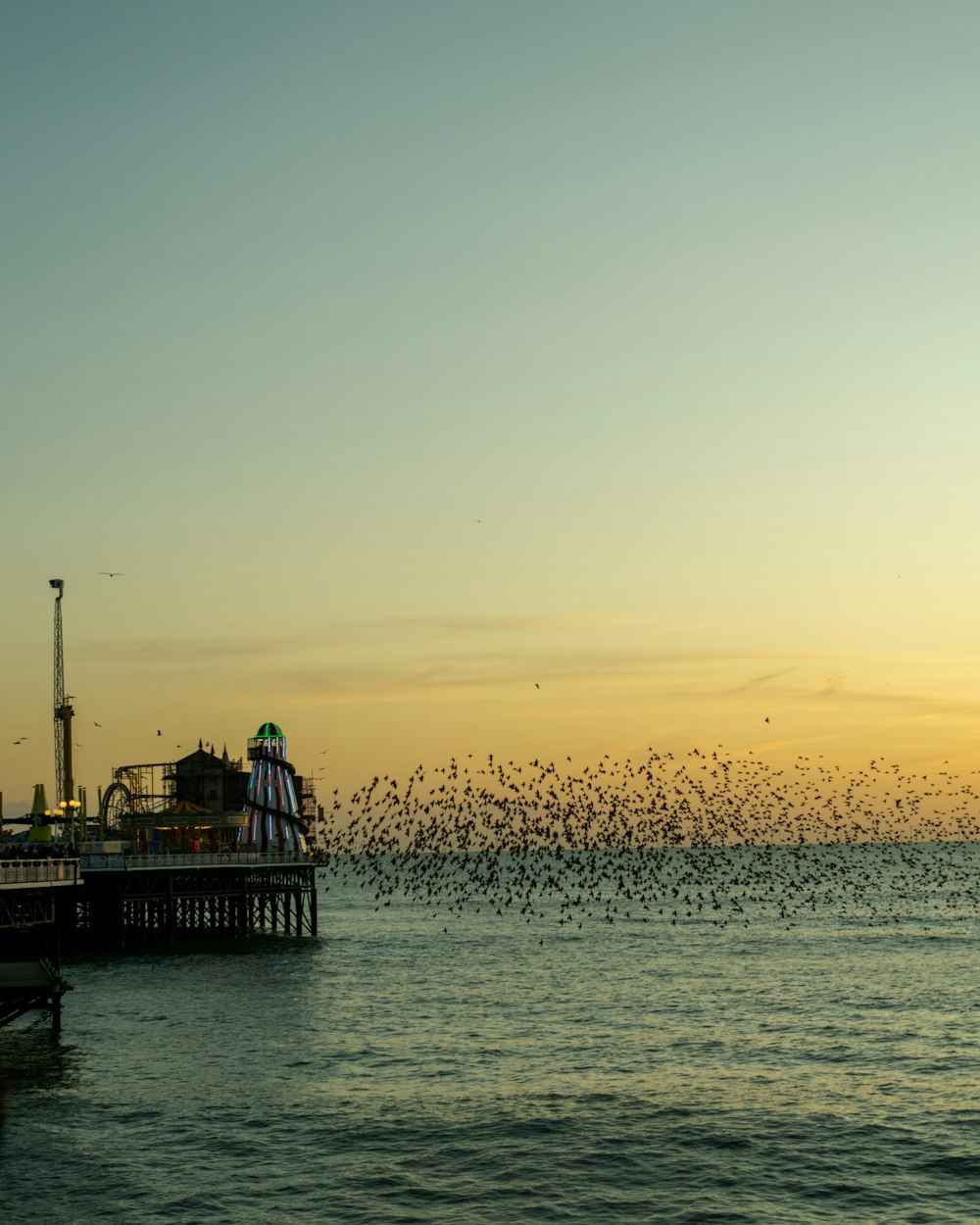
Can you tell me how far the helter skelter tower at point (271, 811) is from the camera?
9825cm

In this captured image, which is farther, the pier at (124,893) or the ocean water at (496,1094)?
the pier at (124,893)

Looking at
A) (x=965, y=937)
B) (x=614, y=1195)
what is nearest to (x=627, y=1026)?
(x=614, y=1195)

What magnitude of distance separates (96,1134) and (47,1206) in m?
5.90

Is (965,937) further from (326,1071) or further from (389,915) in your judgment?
(326,1071)

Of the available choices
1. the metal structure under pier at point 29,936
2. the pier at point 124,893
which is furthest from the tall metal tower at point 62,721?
the metal structure under pier at point 29,936

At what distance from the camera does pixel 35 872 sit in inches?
2080

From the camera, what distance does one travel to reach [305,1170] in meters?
33.5

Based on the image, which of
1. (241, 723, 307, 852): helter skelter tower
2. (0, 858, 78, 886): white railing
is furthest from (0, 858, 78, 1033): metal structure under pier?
(241, 723, 307, 852): helter skelter tower

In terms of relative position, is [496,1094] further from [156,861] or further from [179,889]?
[179,889]

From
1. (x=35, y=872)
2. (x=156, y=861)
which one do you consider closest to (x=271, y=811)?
(x=156, y=861)

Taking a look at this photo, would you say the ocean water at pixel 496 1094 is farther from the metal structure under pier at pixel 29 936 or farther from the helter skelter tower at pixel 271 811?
the helter skelter tower at pixel 271 811

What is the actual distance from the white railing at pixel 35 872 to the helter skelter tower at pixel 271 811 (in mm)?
43532

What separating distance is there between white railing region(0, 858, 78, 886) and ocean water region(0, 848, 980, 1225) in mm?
5789

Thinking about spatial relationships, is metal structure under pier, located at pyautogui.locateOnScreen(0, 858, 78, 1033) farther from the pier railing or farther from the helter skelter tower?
the helter skelter tower
